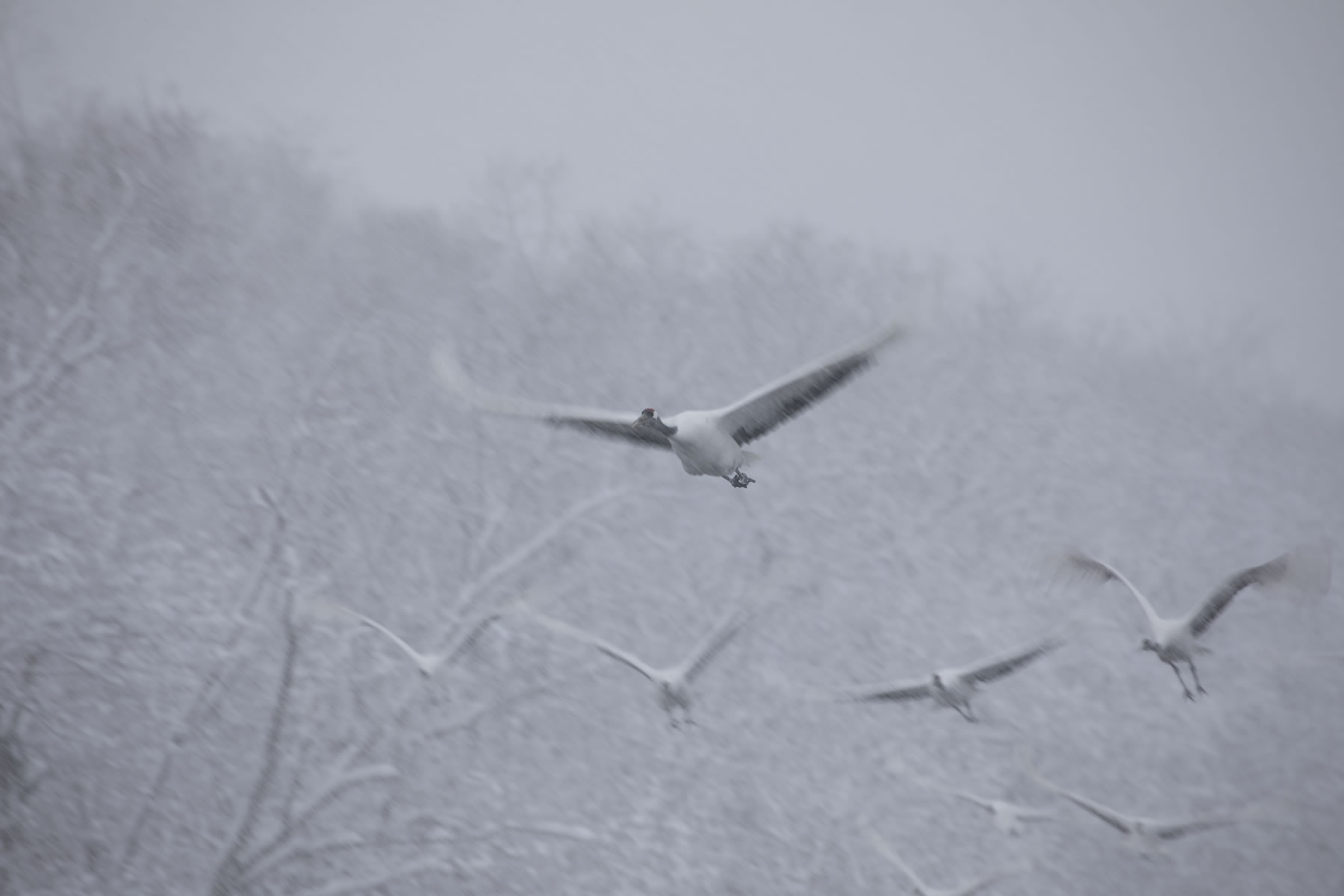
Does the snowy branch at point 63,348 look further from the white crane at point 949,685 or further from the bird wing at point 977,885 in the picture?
the bird wing at point 977,885

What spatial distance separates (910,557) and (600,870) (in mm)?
7668

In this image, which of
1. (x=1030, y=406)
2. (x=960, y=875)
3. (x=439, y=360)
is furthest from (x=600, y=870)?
(x=1030, y=406)

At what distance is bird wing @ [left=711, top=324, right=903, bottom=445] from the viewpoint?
5.80 meters

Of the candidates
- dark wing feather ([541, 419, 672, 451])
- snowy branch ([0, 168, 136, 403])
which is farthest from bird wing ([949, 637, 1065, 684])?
snowy branch ([0, 168, 136, 403])

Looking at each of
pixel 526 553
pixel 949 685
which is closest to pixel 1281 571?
pixel 949 685

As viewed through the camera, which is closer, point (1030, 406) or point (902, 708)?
point (902, 708)

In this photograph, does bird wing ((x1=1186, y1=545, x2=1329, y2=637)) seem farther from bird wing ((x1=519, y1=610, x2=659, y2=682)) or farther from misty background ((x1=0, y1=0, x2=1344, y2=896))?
bird wing ((x1=519, y1=610, x2=659, y2=682))

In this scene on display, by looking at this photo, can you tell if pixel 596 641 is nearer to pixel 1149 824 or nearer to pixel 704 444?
pixel 704 444

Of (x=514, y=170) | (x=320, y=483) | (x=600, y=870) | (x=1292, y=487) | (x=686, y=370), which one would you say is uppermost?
(x=514, y=170)

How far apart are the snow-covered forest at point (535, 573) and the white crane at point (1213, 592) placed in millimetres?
223

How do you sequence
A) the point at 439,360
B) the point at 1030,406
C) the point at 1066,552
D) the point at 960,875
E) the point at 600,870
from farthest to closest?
the point at 1030,406 → the point at 960,875 → the point at 600,870 → the point at 1066,552 → the point at 439,360

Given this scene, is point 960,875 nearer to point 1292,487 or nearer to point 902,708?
point 902,708

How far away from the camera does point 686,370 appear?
17.8m

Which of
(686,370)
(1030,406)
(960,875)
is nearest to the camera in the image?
(960,875)
